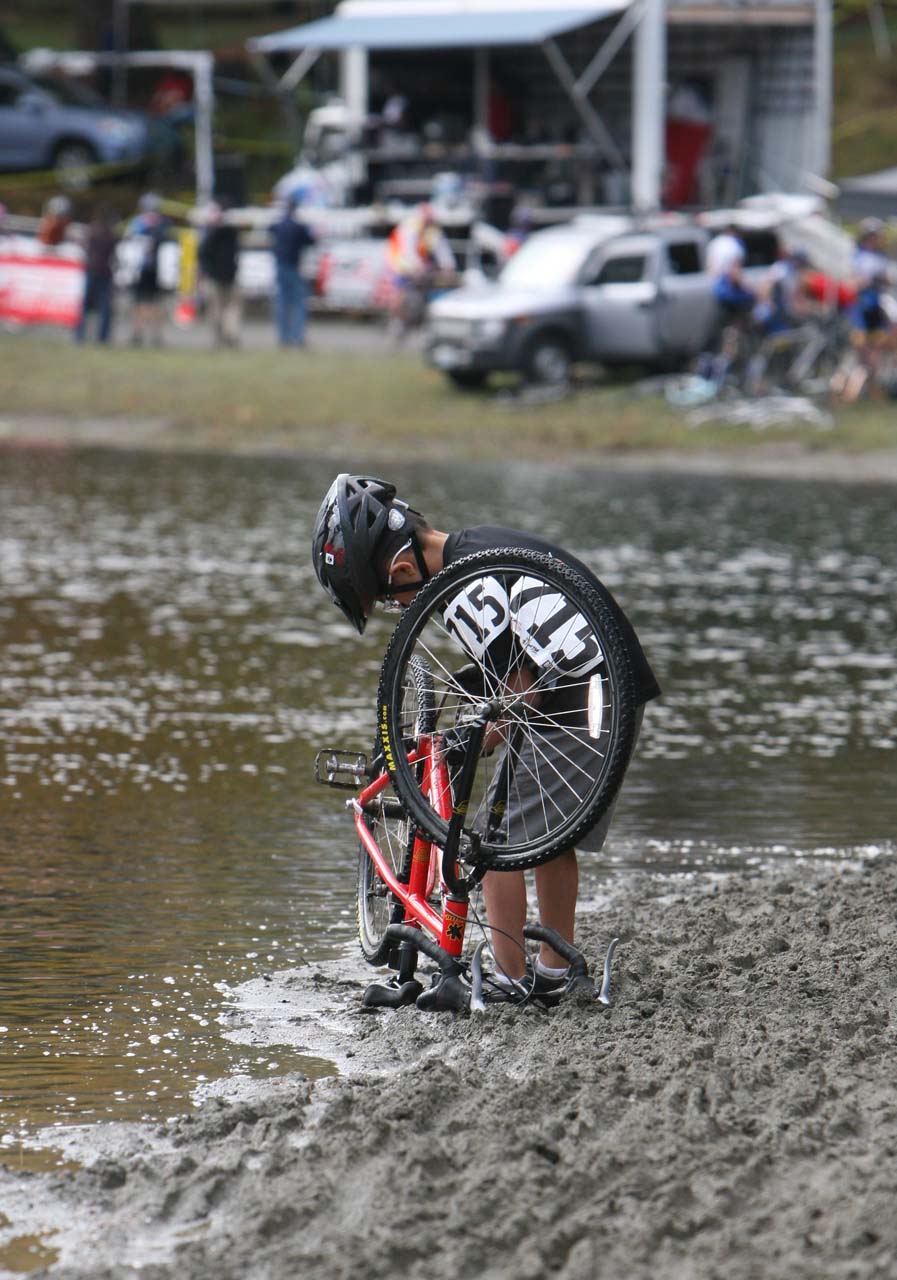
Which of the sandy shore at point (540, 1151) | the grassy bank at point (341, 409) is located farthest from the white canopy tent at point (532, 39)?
the sandy shore at point (540, 1151)

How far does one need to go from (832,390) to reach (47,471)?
9.20 metres

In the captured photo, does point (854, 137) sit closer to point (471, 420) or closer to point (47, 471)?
point (471, 420)

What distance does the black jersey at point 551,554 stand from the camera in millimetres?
5172

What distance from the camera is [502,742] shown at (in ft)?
17.5

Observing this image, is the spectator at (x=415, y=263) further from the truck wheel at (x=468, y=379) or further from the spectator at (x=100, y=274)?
the truck wheel at (x=468, y=379)

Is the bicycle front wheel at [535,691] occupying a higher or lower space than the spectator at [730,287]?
lower

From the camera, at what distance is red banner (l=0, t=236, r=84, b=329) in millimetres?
30391

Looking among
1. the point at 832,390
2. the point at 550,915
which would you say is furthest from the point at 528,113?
the point at 550,915

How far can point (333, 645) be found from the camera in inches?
442

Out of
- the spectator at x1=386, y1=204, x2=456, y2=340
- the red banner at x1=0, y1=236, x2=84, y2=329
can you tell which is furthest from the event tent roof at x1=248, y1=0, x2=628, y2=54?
the red banner at x1=0, y1=236, x2=84, y2=329

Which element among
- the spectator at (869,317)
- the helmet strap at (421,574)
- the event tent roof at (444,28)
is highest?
the event tent roof at (444,28)

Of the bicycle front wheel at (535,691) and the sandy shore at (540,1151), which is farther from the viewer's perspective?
the bicycle front wheel at (535,691)

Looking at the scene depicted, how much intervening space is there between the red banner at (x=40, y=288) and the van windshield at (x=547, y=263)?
7.87m

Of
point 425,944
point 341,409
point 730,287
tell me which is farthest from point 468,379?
point 425,944
